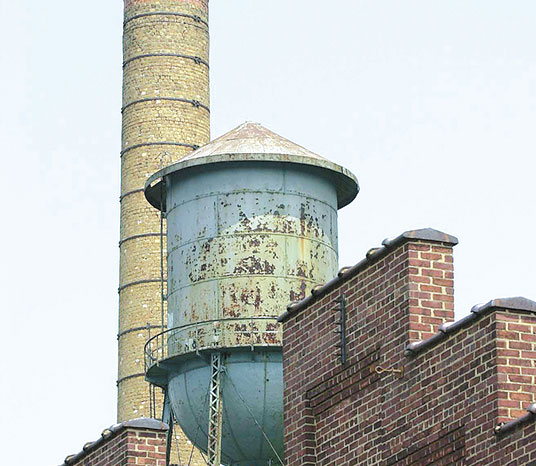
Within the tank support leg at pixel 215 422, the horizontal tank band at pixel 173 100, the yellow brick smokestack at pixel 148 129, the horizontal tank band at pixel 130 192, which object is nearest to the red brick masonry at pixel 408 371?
the tank support leg at pixel 215 422

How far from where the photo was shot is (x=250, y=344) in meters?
22.0

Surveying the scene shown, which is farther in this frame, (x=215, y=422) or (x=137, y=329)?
(x=137, y=329)

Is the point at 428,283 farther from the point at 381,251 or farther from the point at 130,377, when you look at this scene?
the point at 130,377

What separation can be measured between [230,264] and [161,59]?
1333 cm

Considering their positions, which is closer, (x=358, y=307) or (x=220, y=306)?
(x=358, y=307)

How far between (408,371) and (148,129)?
21.6 meters

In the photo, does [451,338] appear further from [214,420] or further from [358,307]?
[214,420]

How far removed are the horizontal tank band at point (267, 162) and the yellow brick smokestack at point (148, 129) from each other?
30.5 ft

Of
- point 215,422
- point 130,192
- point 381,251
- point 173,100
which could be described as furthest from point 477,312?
point 173,100

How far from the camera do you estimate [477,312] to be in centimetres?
1242

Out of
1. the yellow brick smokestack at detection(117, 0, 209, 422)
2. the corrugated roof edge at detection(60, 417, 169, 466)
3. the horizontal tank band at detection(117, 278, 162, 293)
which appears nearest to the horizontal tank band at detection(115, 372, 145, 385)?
the yellow brick smokestack at detection(117, 0, 209, 422)

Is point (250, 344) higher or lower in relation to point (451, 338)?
higher

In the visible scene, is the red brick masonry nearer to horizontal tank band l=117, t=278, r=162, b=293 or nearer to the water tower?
the water tower

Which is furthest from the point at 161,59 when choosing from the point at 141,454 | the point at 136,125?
the point at 141,454
